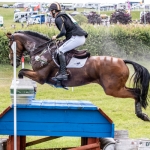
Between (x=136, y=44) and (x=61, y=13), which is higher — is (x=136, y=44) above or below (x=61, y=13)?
below

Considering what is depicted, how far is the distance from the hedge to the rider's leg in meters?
10.2

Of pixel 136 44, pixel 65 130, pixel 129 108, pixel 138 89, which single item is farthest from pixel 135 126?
pixel 136 44

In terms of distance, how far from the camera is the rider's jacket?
232 inches

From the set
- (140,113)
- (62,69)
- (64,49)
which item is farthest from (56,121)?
(140,113)

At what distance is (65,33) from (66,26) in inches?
3.7

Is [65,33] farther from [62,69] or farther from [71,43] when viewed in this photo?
[62,69]

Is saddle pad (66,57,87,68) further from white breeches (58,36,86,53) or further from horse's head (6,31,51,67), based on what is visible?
horse's head (6,31,51,67)

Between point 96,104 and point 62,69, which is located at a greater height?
point 62,69

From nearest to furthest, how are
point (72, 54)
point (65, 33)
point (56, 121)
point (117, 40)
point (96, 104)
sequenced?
point (56, 121), point (65, 33), point (72, 54), point (96, 104), point (117, 40)

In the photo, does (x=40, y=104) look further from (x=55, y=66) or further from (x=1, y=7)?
(x=1, y=7)

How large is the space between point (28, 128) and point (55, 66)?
102 centimetres

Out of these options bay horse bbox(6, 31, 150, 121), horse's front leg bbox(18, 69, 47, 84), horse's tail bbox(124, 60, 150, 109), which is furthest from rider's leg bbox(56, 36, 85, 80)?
horse's tail bbox(124, 60, 150, 109)

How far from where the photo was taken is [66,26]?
5.96 meters

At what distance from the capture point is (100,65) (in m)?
6.14
